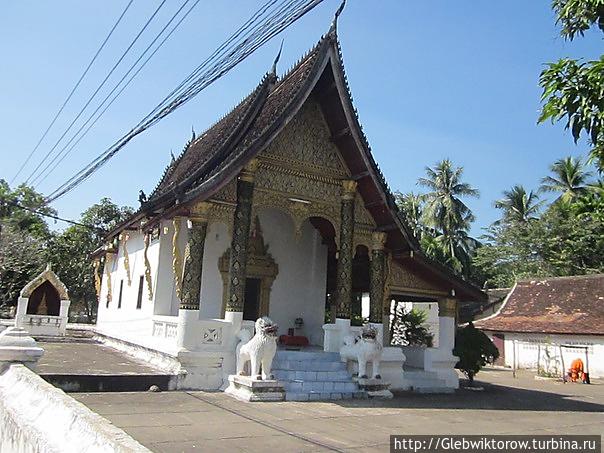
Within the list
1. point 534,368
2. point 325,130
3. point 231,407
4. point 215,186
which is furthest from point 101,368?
point 534,368

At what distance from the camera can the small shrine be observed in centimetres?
1781

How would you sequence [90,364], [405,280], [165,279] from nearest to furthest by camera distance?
[90,364] < [165,279] < [405,280]

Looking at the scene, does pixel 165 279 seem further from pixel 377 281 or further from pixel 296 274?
pixel 377 281

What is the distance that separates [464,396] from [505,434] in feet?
14.7

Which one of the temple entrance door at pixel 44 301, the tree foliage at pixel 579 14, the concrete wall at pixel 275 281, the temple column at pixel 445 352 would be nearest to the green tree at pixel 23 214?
the temple entrance door at pixel 44 301

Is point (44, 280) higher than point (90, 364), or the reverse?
point (44, 280)

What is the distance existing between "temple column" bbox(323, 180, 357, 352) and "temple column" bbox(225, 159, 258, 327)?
6.64 ft

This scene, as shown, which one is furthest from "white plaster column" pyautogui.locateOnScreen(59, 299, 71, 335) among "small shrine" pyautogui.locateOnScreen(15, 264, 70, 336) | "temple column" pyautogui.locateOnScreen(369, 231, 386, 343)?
"temple column" pyautogui.locateOnScreen(369, 231, 386, 343)

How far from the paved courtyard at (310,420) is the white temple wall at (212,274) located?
8.63ft

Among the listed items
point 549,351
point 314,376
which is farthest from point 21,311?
point 549,351

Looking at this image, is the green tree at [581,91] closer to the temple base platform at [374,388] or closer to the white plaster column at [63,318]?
the temple base platform at [374,388]

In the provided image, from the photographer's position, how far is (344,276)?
36.5 feet

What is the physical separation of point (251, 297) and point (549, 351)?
46.9 feet

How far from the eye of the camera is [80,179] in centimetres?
1268
